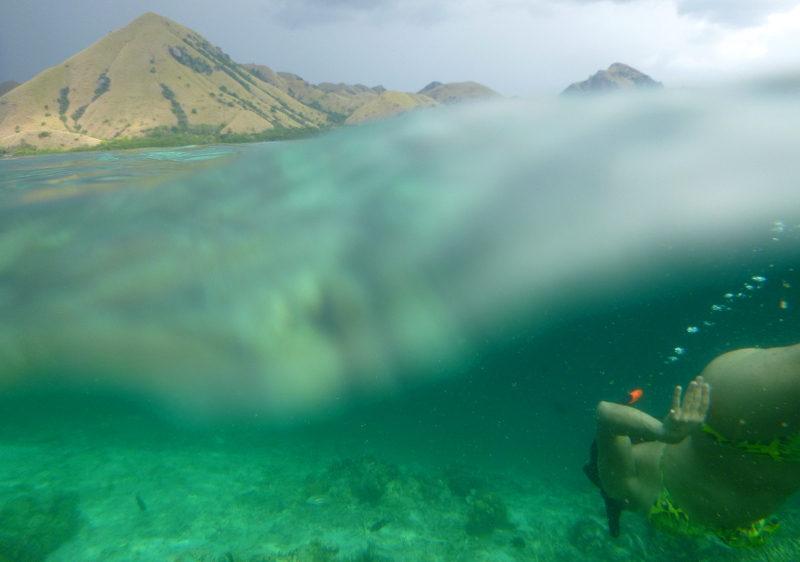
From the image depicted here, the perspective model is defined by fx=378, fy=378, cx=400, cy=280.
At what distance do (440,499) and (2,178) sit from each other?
1486cm

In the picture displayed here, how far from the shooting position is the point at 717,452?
2889 millimetres

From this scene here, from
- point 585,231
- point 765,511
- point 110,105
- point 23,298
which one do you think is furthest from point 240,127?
point 765,511

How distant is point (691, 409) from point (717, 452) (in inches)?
31.0

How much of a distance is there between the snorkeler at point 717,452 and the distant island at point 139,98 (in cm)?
3494

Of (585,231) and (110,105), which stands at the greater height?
(110,105)

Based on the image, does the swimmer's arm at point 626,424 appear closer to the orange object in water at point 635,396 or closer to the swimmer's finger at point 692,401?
the swimmer's finger at point 692,401

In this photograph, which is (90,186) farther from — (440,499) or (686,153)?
(686,153)

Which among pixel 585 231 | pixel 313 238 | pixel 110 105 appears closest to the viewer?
pixel 585 231

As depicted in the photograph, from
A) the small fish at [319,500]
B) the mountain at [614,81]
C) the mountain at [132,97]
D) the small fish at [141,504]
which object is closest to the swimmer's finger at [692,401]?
the small fish at [319,500]

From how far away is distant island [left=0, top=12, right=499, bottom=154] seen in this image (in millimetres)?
47375

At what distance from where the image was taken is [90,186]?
9.82 meters

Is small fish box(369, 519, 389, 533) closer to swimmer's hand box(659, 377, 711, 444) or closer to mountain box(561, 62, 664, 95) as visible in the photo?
swimmer's hand box(659, 377, 711, 444)

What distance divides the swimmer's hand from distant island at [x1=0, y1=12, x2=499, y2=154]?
3529 centimetres

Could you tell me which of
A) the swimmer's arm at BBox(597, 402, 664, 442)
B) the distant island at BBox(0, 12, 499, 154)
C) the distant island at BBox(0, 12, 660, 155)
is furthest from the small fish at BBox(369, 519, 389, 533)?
the distant island at BBox(0, 12, 660, 155)
